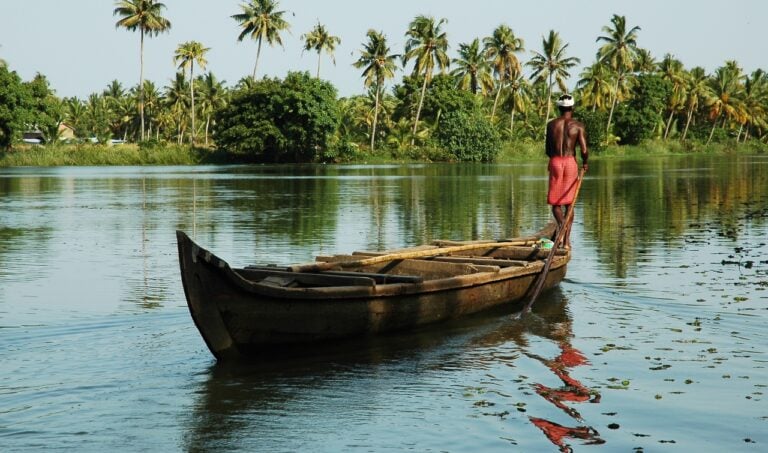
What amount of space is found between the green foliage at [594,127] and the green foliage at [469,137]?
10584 mm

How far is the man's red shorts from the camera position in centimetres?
1312

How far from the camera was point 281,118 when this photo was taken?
247ft

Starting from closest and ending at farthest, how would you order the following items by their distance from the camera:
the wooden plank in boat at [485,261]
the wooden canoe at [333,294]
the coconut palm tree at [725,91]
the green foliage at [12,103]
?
the wooden canoe at [333,294] → the wooden plank in boat at [485,261] → the green foliage at [12,103] → the coconut palm tree at [725,91]

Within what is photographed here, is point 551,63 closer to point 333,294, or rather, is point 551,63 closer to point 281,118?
point 281,118

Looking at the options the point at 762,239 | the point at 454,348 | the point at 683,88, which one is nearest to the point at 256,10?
the point at 683,88

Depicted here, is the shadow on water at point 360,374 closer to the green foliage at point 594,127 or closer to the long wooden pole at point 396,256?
the long wooden pole at point 396,256

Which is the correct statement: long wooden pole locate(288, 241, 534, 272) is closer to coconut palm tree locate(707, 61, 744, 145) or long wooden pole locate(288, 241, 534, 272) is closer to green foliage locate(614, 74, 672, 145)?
green foliage locate(614, 74, 672, 145)

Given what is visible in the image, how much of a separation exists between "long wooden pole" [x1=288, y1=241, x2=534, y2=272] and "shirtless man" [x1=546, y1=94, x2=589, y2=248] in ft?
3.37

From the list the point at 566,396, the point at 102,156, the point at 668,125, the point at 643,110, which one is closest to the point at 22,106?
the point at 102,156

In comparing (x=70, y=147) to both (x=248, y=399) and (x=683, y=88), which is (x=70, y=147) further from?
(x=248, y=399)

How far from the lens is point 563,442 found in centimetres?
672

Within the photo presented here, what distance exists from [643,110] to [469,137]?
27.7 meters

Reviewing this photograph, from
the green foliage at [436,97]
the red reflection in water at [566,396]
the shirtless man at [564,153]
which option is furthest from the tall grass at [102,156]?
the red reflection in water at [566,396]

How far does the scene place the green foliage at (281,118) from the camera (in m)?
74.1
